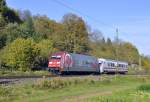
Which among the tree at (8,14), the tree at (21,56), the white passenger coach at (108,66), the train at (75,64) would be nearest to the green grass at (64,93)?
the train at (75,64)

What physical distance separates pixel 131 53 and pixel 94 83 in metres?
115

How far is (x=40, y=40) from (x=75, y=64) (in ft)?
112

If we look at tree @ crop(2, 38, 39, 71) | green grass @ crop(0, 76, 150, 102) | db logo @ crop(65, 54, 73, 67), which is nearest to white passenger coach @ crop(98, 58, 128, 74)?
tree @ crop(2, 38, 39, 71)

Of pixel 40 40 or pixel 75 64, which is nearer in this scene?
pixel 75 64

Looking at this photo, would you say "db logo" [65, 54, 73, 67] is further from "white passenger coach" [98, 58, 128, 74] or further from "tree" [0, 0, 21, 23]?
"tree" [0, 0, 21, 23]

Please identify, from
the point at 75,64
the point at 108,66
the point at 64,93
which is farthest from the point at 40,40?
the point at 64,93

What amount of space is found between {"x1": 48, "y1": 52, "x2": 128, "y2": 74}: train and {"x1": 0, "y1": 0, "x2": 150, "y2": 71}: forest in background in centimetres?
447

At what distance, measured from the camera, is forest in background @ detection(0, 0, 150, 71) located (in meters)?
71.9

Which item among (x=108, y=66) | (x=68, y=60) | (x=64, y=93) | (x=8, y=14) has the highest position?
(x=8, y=14)

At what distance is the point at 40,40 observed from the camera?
95.5 meters

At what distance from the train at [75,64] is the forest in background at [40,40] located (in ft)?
14.7

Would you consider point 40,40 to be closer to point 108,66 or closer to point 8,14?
point 8,14

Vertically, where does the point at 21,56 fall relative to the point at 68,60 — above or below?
above

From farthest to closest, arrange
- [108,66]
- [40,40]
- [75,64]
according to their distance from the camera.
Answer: [40,40], [108,66], [75,64]
